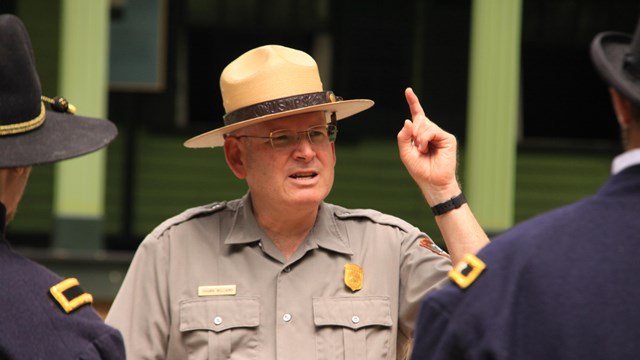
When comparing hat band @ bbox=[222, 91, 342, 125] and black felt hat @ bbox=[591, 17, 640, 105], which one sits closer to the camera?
black felt hat @ bbox=[591, 17, 640, 105]

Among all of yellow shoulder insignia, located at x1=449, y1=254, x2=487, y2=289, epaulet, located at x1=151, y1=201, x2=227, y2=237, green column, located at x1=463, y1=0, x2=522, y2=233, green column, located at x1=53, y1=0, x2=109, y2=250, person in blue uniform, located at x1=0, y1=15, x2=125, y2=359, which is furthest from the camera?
green column, located at x1=463, y1=0, x2=522, y2=233

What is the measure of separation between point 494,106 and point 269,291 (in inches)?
261

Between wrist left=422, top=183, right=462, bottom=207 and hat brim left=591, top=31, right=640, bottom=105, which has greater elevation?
hat brim left=591, top=31, right=640, bottom=105

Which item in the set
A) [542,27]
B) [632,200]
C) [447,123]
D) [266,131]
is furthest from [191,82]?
[632,200]

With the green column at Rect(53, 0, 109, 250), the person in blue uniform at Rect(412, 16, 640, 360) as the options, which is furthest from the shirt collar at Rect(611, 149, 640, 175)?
the green column at Rect(53, 0, 109, 250)

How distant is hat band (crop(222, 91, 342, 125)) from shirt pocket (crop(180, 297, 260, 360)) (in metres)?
0.59

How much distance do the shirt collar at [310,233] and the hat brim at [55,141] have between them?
853 millimetres

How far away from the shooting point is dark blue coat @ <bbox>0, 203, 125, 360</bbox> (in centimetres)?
247

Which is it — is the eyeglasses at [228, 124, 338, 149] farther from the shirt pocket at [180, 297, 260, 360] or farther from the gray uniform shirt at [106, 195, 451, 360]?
the shirt pocket at [180, 297, 260, 360]

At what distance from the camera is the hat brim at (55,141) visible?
262 cm

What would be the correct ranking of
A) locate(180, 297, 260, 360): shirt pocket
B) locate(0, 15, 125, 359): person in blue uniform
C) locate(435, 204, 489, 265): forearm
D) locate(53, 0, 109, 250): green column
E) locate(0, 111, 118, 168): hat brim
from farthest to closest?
locate(53, 0, 109, 250): green column → locate(180, 297, 260, 360): shirt pocket → locate(435, 204, 489, 265): forearm → locate(0, 111, 118, 168): hat brim → locate(0, 15, 125, 359): person in blue uniform

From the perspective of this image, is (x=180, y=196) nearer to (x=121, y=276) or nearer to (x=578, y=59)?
(x=121, y=276)

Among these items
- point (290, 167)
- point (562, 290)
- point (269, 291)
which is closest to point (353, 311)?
point (269, 291)

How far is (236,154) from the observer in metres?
3.91
